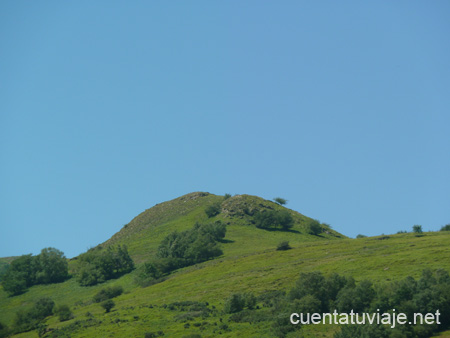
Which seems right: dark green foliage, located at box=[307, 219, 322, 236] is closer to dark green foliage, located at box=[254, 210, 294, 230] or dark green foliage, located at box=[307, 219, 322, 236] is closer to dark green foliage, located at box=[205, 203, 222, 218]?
dark green foliage, located at box=[254, 210, 294, 230]

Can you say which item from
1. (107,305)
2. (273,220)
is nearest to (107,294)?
(107,305)

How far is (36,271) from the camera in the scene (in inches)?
6004

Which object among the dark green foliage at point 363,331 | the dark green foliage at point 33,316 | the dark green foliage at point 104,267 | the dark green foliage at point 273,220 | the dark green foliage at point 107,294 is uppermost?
the dark green foliage at point 273,220

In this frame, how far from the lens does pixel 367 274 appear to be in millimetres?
91875

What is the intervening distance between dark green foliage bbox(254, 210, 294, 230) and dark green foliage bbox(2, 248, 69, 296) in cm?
6330

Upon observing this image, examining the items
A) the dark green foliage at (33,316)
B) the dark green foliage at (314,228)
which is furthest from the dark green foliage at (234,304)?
the dark green foliage at (314,228)

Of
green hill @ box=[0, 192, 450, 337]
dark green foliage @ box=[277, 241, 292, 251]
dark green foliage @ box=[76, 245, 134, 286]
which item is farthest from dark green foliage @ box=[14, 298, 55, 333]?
dark green foliage @ box=[277, 241, 292, 251]

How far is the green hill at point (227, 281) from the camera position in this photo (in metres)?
81.1

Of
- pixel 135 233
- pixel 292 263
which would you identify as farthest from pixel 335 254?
pixel 135 233

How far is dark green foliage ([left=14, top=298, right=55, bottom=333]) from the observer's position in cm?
10094

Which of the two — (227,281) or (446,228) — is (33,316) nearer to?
(227,281)

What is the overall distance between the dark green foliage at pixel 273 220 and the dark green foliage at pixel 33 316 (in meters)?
77.2

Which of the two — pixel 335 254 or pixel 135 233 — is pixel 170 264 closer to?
pixel 335 254

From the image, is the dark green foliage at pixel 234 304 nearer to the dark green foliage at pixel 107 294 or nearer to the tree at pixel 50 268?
the dark green foliage at pixel 107 294
